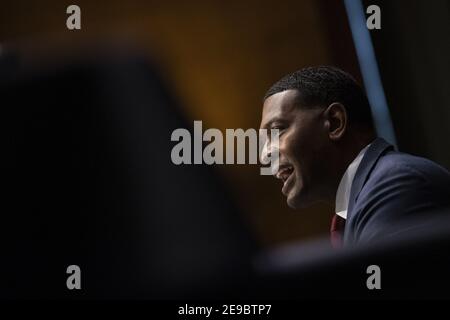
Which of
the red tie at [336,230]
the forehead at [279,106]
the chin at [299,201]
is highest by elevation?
the forehead at [279,106]

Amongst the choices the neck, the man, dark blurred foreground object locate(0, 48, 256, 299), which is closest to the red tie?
the man

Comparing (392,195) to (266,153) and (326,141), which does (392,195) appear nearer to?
(326,141)

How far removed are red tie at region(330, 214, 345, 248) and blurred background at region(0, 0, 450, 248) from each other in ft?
0.10

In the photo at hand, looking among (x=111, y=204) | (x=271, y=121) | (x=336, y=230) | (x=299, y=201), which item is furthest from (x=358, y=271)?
(x=111, y=204)

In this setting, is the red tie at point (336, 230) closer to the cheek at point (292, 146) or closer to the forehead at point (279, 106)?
the cheek at point (292, 146)

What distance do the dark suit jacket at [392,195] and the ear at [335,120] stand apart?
0.12 m

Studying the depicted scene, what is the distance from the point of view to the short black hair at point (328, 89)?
1771 mm

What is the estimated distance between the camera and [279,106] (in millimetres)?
1799

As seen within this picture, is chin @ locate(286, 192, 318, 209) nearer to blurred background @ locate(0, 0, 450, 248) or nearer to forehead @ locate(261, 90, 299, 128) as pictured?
blurred background @ locate(0, 0, 450, 248)

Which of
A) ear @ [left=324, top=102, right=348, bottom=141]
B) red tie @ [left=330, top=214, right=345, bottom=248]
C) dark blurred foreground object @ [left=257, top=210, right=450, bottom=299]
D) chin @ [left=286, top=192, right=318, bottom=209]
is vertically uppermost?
ear @ [left=324, top=102, right=348, bottom=141]

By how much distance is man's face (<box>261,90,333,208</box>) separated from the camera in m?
1.77

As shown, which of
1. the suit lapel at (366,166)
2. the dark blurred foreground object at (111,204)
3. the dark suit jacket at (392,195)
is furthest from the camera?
the dark blurred foreground object at (111,204)

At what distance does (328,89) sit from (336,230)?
36 cm

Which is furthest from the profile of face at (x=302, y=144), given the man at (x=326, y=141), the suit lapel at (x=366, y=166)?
the suit lapel at (x=366, y=166)
